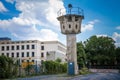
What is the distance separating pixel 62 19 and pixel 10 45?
6495 cm

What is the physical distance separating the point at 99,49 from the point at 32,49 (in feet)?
85.9

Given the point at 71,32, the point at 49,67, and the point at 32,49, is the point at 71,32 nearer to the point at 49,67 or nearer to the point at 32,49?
the point at 49,67

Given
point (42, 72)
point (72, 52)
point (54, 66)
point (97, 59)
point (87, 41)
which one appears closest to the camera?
point (72, 52)

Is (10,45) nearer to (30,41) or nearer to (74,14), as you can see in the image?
(30,41)

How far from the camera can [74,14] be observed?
4753 centimetres

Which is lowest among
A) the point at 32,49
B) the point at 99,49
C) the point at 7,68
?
the point at 7,68

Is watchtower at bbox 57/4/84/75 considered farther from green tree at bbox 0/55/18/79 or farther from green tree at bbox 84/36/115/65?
green tree at bbox 84/36/115/65

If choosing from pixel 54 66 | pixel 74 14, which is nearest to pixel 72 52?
pixel 74 14

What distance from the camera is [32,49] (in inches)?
4245

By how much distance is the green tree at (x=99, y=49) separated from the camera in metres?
99.9

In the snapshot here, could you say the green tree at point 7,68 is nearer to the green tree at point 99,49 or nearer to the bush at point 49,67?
the bush at point 49,67

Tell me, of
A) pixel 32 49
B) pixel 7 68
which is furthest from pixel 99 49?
pixel 7 68

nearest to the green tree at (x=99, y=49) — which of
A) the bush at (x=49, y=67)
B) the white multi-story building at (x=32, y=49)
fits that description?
the white multi-story building at (x=32, y=49)

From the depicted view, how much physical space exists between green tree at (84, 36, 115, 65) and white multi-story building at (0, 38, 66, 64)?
13.9m
